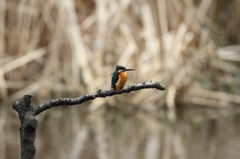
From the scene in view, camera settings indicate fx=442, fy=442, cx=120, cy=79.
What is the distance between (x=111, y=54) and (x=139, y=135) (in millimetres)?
1627

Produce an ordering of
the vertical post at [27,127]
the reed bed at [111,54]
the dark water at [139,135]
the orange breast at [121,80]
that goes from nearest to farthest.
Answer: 1. the vertical post at [27,127]
2. the orange breast at [121,80]
3. the dark water at [139,135]
4. the reed bed at [111,54]

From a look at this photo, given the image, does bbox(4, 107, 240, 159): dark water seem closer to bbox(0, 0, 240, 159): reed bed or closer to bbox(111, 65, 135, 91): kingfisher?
bbox(0, 0, 240, 159): reed bed

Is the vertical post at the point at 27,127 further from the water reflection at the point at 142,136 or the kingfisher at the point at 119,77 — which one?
the water reflection at the point at 142,136

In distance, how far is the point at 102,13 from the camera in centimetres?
476

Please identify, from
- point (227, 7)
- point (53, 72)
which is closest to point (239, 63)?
point (227, 7)

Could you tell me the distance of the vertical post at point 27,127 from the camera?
926 mm

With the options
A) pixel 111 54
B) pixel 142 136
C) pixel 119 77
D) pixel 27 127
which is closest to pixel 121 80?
pixel 119 77

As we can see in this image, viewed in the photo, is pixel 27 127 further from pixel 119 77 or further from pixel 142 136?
pixel 142 136

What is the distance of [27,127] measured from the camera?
0.93m

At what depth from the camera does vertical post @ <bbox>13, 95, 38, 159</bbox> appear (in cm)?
93

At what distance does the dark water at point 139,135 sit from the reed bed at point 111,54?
0.18 m

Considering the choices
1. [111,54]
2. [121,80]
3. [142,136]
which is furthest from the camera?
[111,54]

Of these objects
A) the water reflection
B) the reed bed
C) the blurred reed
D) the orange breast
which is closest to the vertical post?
the orange breast

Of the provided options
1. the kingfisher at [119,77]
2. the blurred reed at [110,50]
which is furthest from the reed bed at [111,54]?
the kingfisher at [119,77]
